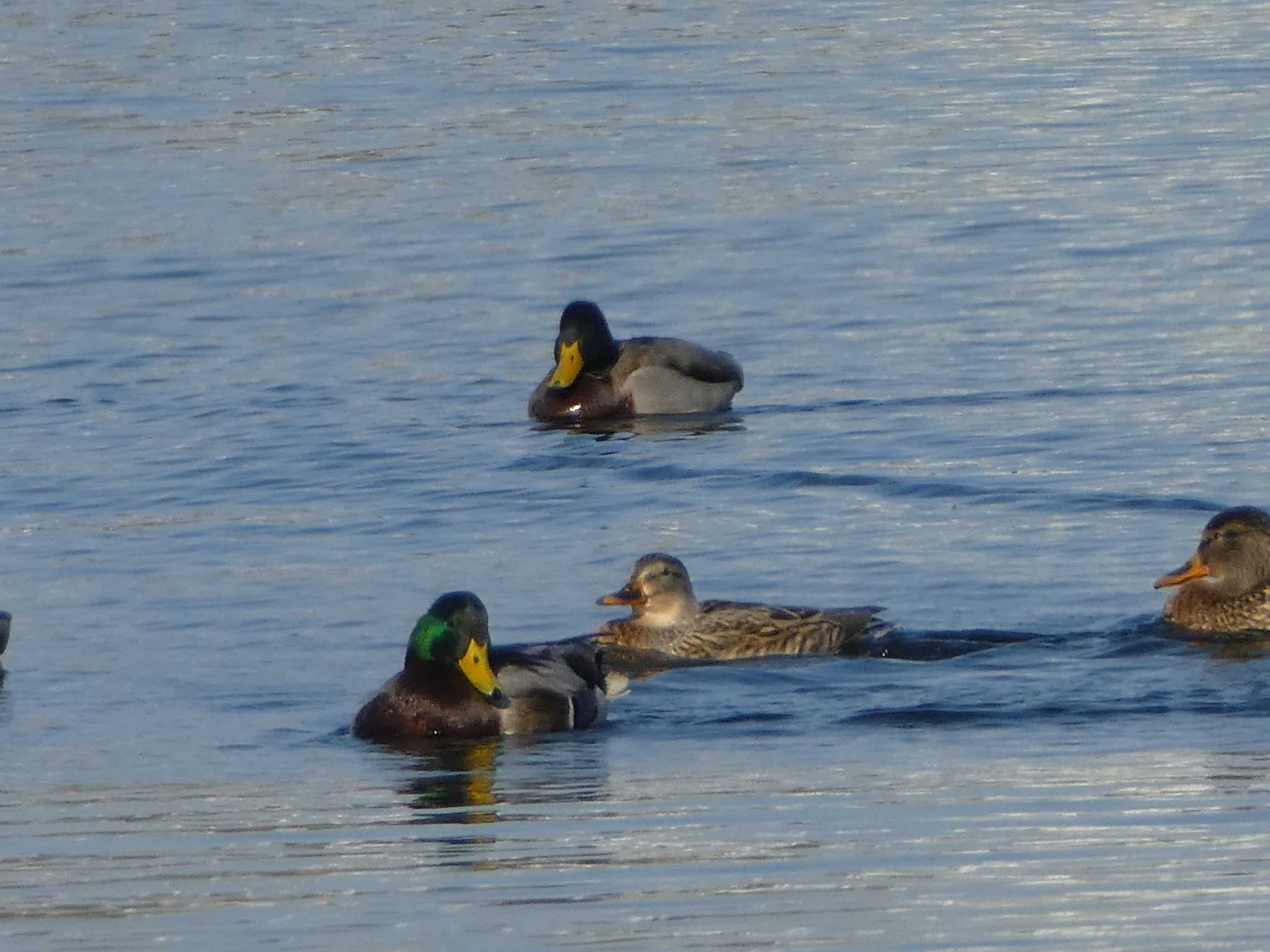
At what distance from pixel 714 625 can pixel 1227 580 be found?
89.3 inches

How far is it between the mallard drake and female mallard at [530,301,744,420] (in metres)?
6.22

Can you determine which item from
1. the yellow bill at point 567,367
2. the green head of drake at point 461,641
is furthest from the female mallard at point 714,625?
the yellow bill at point 567,367

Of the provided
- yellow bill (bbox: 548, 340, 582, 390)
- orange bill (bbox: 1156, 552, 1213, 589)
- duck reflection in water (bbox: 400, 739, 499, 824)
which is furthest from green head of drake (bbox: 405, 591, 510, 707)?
yellow bill (bbox: 548, 340, 582, 390)

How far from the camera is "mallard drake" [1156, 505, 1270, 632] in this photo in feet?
41.2

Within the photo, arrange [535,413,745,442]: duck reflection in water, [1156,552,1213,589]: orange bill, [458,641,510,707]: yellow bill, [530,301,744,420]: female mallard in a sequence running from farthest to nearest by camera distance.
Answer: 1. [530,301,744,420]: female mallard
2. [535,413,745,442]: duck reflection in water
3. [1156,552,1213,589]: orange bill
4. [458,641,510,707]: yellow bill

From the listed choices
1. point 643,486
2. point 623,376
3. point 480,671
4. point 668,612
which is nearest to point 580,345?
point 623,376

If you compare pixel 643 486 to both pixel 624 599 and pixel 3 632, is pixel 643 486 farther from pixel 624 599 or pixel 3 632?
pixel 3 632

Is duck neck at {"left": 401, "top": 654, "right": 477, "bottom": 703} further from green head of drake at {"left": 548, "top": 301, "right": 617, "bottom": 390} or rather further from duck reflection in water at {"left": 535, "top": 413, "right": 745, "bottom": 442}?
green head of drake at {"left": 548, "top": 301, "right": 617, "bottom": 390}

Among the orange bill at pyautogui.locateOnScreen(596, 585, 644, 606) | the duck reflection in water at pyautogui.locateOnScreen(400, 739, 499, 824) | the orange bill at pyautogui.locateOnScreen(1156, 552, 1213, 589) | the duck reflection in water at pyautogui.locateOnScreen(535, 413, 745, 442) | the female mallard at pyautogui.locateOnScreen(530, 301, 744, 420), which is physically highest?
the female mallard at pyautogui.locateOnScreen(530, 301, 744, 420)

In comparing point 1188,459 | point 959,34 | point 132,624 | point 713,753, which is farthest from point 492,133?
point 713,753

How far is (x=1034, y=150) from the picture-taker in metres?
27.9

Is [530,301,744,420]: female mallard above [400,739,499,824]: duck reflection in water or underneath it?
above

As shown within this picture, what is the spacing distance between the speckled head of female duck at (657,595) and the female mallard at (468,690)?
45.4 inches

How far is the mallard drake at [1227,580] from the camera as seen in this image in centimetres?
1255
